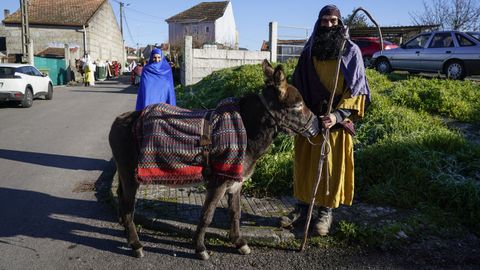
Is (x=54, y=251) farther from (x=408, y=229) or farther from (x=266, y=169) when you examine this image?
(x=408, y=229)

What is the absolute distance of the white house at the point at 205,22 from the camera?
5284 cm

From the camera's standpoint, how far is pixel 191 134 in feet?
11.3

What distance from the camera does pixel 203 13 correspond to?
180 feet

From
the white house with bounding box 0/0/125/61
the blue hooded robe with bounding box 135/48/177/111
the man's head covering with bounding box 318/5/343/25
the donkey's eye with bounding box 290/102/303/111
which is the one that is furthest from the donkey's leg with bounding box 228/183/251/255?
the white house with bounding box 0/0/125/61

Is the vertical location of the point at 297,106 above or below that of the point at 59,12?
below

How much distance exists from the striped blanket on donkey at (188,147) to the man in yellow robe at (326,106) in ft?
2.73

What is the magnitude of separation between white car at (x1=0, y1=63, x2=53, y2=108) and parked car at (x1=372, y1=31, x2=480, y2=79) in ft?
42.5

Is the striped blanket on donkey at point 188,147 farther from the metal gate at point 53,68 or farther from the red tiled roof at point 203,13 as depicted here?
the red tiled roof at point 203,13

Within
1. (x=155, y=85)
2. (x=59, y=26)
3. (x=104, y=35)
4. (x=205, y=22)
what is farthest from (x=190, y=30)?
(x=155, y=85)

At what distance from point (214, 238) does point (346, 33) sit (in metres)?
2.48

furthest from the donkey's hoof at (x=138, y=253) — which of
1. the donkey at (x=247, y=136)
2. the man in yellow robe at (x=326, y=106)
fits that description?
the man in yellow robe at (x=326, y=106)

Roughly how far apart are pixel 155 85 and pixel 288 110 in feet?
12.1

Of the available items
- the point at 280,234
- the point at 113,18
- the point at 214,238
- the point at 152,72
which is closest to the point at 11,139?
the point at 152,72

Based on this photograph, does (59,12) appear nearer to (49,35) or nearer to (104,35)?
(49,35)
